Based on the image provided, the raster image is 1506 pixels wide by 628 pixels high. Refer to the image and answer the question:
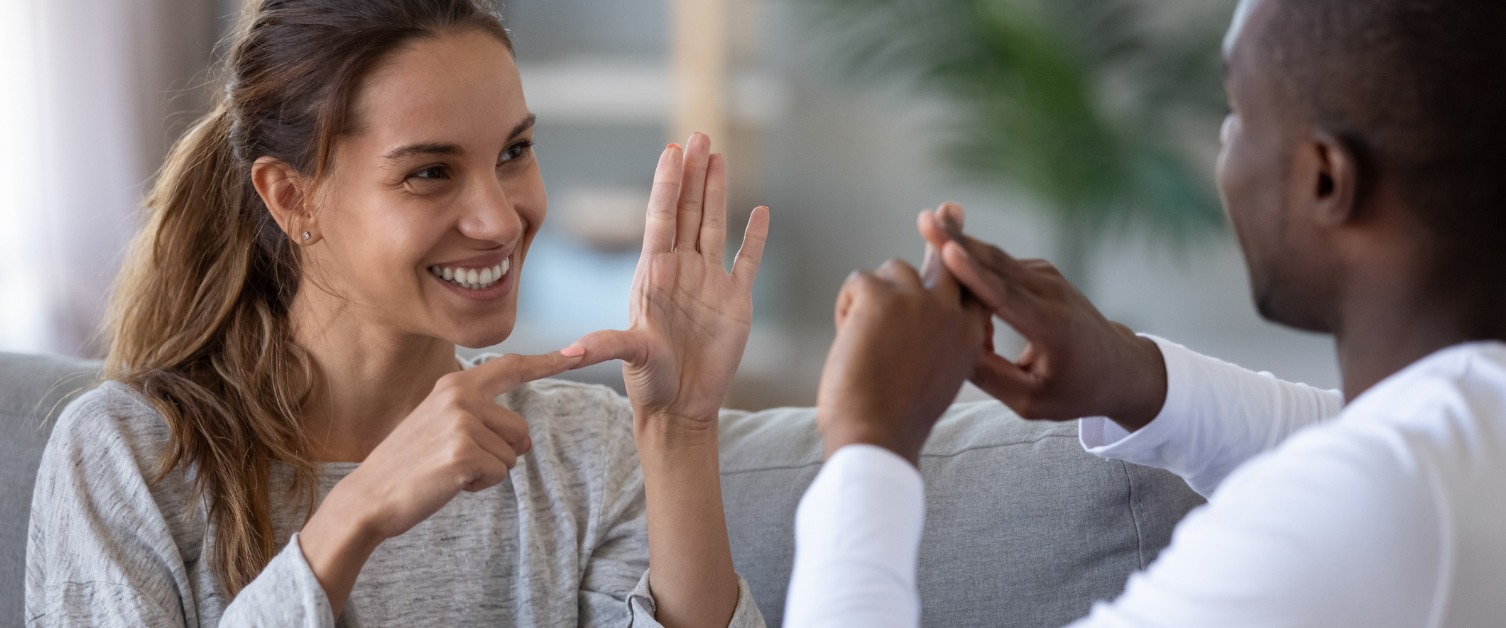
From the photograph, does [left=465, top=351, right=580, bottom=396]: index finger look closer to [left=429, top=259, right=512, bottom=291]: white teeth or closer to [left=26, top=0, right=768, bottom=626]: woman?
[left=26, top=0, right=768, bottom=626]: woman

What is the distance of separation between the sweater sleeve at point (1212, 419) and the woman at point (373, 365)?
1.41 feet

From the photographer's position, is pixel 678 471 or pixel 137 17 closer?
pixel 678 471

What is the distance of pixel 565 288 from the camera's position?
3564 millimetres

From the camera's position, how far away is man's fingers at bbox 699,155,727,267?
4.35 ft

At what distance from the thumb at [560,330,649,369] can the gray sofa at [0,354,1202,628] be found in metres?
0.33

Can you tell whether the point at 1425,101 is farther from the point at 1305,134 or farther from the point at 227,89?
the point at 227,89

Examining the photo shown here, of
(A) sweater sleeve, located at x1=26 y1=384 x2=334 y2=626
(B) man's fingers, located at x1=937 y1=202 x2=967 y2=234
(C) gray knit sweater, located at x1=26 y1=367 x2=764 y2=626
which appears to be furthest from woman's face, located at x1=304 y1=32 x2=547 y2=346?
(B) man's fingers, located at x1=937 y1=202 x2=967 y2=234

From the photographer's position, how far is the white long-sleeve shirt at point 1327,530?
2.19 feet

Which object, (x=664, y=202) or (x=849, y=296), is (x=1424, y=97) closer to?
(x=849, y=296)

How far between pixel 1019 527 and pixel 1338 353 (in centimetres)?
57

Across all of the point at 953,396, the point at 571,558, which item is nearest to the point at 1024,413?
the point at 953,396

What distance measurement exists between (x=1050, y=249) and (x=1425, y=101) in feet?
9.30

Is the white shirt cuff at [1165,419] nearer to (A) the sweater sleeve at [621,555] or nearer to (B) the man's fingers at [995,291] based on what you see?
(B) the man's fingers at [995,291]

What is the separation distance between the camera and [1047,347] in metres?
0.98
